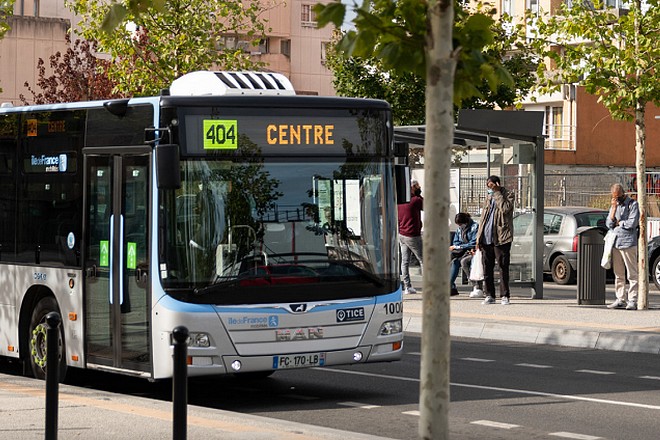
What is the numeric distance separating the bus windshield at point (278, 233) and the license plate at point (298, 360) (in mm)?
478

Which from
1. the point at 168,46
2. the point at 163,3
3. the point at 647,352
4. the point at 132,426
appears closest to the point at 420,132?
the point at 647,352

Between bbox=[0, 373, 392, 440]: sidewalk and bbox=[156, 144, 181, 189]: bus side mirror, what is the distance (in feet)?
5.75

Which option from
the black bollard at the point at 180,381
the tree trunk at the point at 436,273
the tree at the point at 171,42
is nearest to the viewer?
the tree trunk at the point at 436,273

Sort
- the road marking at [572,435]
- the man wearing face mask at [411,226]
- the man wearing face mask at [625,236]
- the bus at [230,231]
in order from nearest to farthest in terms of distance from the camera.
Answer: the road marking at [572,435] < the bus at [230,231] < the man wearing face mask at [625,236] < the man wearing face mask at [411,226]

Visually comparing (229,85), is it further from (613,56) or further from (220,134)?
(613,56)

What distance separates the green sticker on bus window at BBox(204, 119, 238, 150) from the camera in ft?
38.2

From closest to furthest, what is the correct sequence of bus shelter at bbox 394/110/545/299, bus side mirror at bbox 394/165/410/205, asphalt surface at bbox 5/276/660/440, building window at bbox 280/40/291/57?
1. asphalt surface at bbox 5/276/660/440
2. bus side mirror at bbox 394/165/410/205
3. bus shelter at bbox 394/110/545/299
4. building window at bbox 280/40/291/57

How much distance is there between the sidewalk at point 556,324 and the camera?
54.3ft

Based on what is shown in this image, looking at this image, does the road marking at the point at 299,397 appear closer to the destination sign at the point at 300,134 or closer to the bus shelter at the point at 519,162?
the destination sign at the point at 300,134

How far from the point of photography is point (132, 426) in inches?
376

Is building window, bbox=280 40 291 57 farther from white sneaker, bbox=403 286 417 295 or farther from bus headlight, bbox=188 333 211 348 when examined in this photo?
bus headlight, bbox=188 333 211 348

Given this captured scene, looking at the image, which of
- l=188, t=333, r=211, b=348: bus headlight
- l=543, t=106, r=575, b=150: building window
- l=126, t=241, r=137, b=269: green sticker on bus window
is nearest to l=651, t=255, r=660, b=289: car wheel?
l=126, t=241, r=137, b=269: green sticker on bus window

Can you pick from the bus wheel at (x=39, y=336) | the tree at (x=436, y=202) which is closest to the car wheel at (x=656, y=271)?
the bus wheel at (x=39, y=336)

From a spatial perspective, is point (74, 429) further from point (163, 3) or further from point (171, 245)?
point (163, 3)
